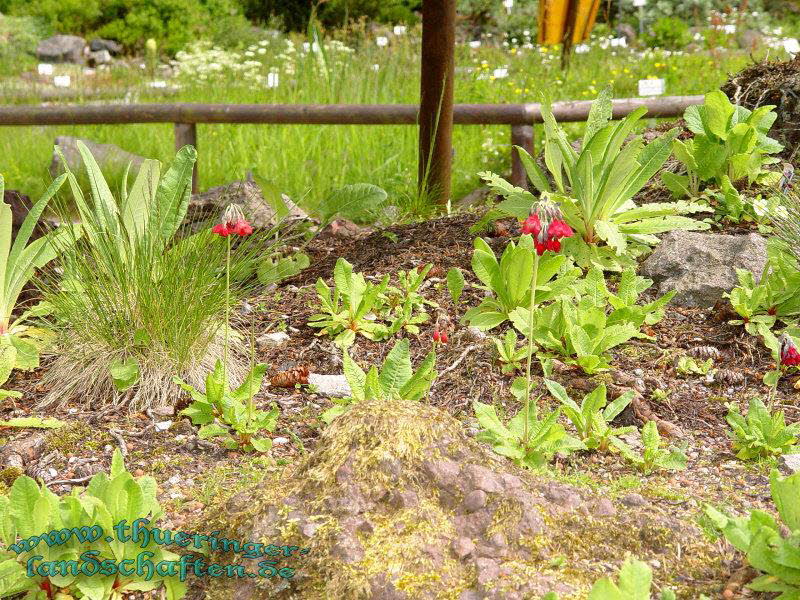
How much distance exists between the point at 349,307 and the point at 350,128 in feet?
12.1

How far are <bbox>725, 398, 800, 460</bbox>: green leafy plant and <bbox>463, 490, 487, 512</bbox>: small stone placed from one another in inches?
38.8

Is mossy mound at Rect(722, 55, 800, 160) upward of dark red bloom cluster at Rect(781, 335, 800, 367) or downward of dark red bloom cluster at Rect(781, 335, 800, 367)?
upward

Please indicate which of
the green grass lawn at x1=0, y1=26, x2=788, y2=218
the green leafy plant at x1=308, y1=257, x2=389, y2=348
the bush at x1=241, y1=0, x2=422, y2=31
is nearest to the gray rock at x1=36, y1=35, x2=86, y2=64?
the bush at x1=241, y1=0, x2=422, y2=31

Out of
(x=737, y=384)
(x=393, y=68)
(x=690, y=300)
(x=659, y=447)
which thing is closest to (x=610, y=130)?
(x=690, y=300)

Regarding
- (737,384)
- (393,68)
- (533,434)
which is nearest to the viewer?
(533,434)

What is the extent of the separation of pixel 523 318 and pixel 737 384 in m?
0.76

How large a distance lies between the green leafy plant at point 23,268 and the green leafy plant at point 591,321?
169cm

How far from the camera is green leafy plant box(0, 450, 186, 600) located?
6.64ft

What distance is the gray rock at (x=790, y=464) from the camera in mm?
2541

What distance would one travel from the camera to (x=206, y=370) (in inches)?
124

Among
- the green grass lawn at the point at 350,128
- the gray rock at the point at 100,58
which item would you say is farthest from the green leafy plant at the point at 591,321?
the gray rock at the point at 100,58

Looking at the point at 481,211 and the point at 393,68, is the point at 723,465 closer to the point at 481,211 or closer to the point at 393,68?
the point at 481,211

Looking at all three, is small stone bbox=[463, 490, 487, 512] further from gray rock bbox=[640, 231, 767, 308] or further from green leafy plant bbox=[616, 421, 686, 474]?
gray rock bbox=[640, 231, 767, 308]

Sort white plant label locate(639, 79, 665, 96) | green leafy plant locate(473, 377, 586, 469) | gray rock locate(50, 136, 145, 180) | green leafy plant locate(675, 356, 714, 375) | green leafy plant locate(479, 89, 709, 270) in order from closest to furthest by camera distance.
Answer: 1. green leafy plant locate(473, 377, 586, 469)
2. green leafy plant locate(675, 356, 714, 375)
3. green leafy plant locate(479, 89, 709, 270)
4. white plant label locate(639, 79, 665, 96)
5. gray rock locate(50, 136, 145, 180)
